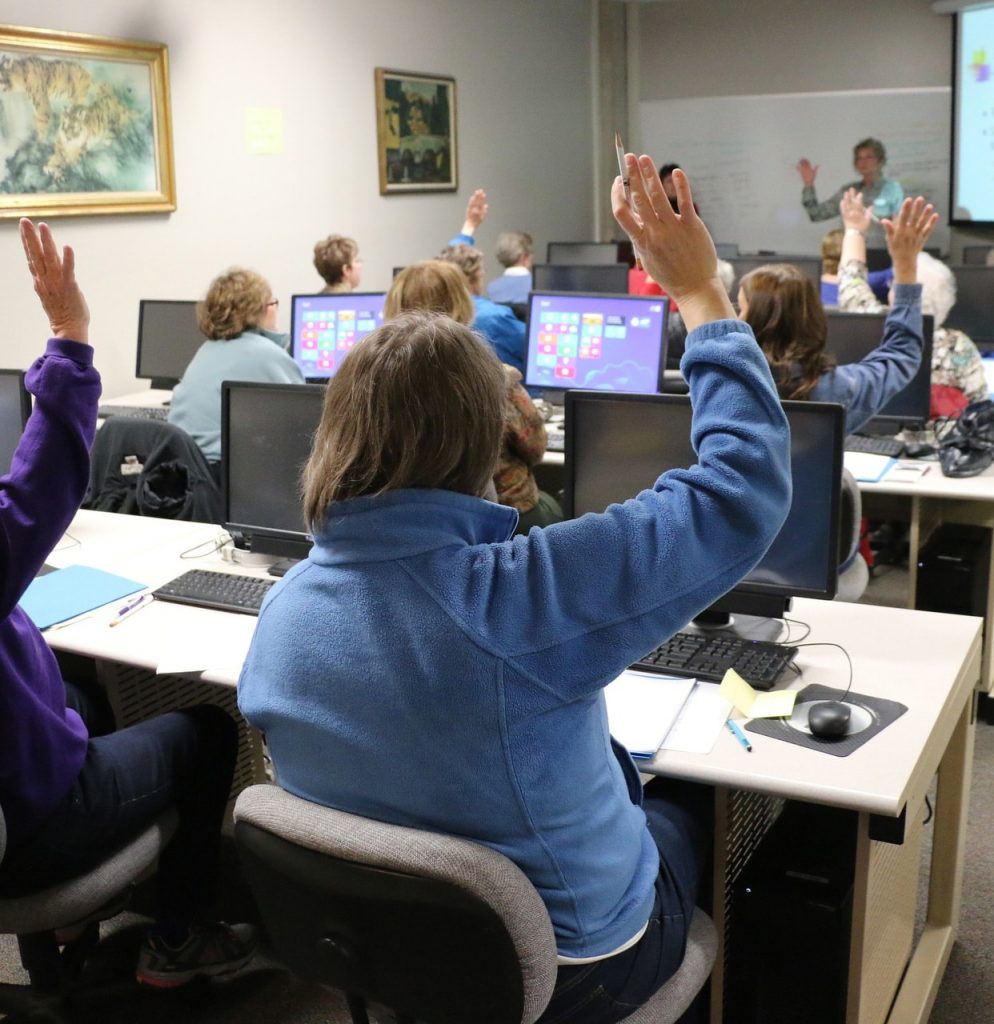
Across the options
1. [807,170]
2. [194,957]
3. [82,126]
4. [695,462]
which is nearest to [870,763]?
[695,462]

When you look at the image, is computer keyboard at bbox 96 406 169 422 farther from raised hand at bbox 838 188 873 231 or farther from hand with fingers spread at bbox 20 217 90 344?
hand with fingers spread at bbox 20 217 90 344

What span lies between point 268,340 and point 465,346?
9.27ft

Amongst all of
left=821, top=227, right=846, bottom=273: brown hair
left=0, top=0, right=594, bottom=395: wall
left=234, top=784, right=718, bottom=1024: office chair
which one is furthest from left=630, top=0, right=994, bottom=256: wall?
left=234, top=784, right=718, bottom=1024: office chair

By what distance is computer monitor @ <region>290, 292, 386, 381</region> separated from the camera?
15.8ft


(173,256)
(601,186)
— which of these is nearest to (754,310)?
(173,256)

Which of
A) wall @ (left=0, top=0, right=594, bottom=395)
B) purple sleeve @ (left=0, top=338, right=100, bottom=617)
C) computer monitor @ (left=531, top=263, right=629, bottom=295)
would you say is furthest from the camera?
computer monitor @ (left=531, top=263, right=629, bottom=295)

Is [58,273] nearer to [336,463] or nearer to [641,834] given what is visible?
[336,463]

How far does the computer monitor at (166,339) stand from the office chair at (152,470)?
197 cm

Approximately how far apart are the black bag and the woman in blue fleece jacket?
2228 millimetres

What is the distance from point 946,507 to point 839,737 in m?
1.91

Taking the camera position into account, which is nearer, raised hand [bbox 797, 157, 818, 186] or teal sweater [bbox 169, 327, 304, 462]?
teal sweater [bbox 169, 327, 304, 462]

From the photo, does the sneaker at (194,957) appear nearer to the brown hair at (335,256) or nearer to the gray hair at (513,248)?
the brown hair at (335,256)

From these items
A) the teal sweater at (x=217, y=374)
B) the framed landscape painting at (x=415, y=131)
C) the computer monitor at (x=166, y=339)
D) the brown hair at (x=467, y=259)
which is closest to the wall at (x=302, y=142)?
the framed landscape painting at (x=415, y=131)

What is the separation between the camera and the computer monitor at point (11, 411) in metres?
2.82
